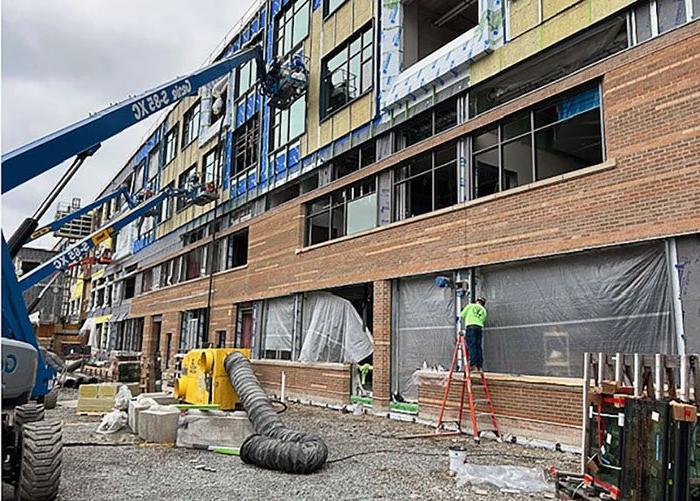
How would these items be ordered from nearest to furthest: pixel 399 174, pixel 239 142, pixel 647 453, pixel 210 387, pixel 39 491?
pixel 647 453, pixel 39 491, pixel 210 387, pixel 399 174, pixel 239 142

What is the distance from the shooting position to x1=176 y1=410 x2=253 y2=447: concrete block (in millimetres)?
9727

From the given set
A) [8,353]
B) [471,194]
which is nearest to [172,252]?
[471,194]

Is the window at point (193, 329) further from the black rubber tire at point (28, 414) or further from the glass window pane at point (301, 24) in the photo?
the black rubber tire at point (28, 414)

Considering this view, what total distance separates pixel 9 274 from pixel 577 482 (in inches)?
264

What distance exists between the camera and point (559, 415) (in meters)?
9.80

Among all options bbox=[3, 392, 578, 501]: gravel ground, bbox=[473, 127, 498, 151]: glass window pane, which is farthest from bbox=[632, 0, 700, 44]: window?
bbox=[3, 392, 578, 501]: gravel ground

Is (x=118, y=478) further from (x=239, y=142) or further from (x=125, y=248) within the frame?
(x=125, y=248)

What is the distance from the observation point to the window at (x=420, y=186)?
1453cm

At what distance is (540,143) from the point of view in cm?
1225

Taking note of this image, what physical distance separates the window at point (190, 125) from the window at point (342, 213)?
14295 mm

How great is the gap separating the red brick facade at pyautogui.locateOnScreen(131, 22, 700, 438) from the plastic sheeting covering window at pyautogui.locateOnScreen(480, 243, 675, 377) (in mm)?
344

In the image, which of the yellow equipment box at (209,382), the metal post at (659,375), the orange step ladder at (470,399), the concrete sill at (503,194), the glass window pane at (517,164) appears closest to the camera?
the metal post at (659,375)

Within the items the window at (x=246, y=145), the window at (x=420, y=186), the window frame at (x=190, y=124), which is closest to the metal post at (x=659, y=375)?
the window at (x=420, y=186)

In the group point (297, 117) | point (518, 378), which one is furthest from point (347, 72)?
point (518, 378)
